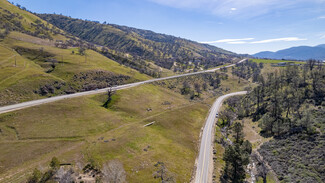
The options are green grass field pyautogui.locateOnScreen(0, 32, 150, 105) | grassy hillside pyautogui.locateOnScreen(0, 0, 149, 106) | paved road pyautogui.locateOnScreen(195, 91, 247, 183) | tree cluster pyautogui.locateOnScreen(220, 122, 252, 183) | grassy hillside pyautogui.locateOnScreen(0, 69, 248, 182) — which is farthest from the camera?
grassy hillside pyautogui.locateOnScreen(0, 0, 149, 106)

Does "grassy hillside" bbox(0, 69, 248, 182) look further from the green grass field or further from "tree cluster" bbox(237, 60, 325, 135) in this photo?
"tree cluster" bbox(237, 60, 325, 135)

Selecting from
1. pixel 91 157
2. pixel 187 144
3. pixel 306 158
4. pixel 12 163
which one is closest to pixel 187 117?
pixel 187 144

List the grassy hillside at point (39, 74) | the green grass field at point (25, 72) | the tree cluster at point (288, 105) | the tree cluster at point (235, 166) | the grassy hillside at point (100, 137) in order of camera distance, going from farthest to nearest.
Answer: the grassy hillside at point (39, 74)
the tree cluster at point (288, 105)
the green grass field at point (25, 72)
the tree cluster at point (235, 166)
the grassy hillside at point (100, 137)

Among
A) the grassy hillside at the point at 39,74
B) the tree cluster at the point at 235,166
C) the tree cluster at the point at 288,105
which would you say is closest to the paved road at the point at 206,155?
the tree cluster at the point at 235,166

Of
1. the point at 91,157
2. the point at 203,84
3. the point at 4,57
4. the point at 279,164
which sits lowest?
the point at 279,164

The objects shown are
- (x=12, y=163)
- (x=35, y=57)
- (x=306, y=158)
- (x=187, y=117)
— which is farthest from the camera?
(x=35, y=57)

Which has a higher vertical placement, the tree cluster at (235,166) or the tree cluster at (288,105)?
the tree cluster at (288,105)

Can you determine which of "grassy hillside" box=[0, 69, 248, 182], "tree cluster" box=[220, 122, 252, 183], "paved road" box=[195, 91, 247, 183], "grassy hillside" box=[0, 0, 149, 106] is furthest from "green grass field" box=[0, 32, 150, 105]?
"tree cluster" box=[220, 122, 252, 183]

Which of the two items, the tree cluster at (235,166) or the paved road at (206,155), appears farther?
the tree cluster at (235,166)

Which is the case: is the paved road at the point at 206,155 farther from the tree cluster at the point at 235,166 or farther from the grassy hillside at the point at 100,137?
the tree cluster at the point at 235,166

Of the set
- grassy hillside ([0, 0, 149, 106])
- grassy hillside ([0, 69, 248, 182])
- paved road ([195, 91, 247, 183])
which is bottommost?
paved road ([195, 91, 247, 183])

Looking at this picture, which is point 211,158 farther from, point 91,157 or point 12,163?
point 12,163
